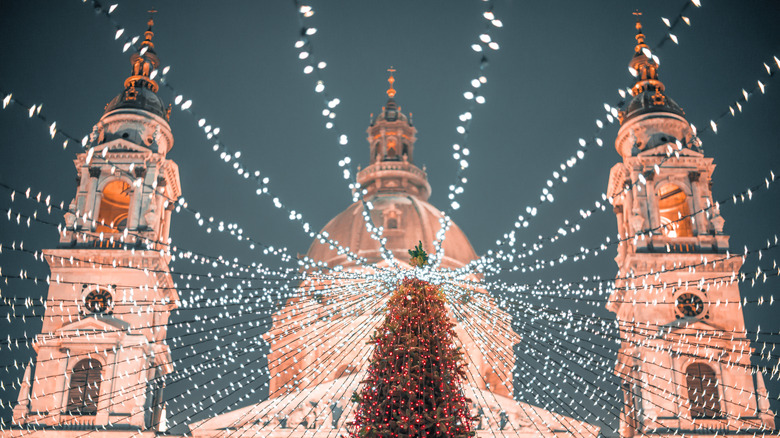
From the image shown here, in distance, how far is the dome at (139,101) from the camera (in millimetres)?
32562

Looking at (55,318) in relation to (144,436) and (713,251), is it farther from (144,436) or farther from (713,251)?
(713,251)

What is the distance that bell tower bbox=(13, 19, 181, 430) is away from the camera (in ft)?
86.4

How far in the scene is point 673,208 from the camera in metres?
32.6

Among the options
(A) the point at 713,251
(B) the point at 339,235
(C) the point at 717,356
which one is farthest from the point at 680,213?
(B) the point at 339,235

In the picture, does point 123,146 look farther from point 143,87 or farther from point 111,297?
point 111,297

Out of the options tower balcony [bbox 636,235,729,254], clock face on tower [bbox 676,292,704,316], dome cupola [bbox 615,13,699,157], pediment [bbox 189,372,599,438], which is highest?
dome cupola [bbox 615,13,699,157]

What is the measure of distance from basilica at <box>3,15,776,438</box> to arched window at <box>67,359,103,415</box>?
0.05 m

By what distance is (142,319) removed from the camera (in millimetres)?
28078

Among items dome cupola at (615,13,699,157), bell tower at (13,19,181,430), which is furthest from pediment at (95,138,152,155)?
dome cupola at (615,13,699,157)

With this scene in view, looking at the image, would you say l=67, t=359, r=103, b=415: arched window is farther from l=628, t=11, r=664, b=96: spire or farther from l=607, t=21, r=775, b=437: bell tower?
l=628, t=11, r=664, b=96: spire

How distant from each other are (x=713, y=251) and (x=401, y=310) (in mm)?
18965

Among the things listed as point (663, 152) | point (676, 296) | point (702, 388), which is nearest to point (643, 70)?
point (663, 152)

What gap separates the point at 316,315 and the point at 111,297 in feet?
28.1

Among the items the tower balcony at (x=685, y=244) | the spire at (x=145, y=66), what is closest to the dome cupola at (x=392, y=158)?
the spire at (x=145, y=66)
